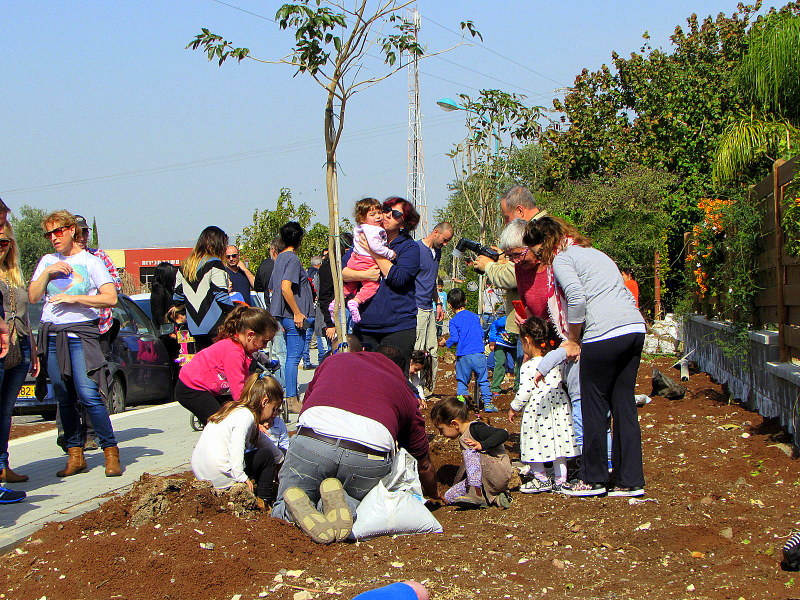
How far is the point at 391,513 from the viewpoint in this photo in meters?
4.83

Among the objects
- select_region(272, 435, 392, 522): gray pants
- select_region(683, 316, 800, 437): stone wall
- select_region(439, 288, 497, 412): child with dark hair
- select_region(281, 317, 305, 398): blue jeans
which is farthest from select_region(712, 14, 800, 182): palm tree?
select_region(272, 435, 392, 522): gray pants

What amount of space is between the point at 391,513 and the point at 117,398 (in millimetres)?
7222

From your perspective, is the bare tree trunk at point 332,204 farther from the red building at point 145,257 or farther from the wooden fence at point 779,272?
the red building at point 145,257

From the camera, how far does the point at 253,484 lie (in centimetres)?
565

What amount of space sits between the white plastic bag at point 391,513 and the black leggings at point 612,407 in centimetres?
130

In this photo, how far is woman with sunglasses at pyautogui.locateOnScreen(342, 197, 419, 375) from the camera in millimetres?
6250

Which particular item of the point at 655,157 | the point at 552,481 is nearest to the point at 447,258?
the point at 655,157

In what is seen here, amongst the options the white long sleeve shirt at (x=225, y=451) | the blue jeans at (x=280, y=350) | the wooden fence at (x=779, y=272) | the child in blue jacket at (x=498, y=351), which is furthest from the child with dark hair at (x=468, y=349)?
the white long sleeve shirt at (x=225, y=451)

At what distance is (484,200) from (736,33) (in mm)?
14082

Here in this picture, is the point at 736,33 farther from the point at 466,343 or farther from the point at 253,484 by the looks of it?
the point at 253,484

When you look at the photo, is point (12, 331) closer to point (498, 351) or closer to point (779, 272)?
point (779, 272)

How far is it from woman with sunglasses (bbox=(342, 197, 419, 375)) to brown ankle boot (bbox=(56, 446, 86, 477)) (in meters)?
2.47

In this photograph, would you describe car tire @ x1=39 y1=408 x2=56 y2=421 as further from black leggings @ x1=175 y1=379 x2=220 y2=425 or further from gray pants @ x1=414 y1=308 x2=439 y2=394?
black leggings @ x1=175 y1=379 x2=220 y2=425

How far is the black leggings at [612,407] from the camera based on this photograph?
18.3ft
